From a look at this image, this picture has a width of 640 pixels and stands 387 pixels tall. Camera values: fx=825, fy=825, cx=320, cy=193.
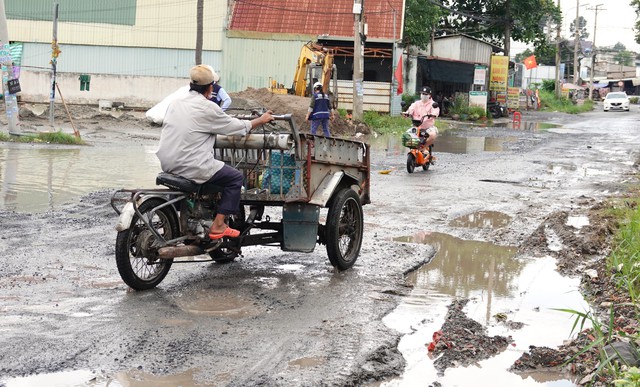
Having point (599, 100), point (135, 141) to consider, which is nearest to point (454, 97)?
point (135, 141)

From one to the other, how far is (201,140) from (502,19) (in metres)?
53.8

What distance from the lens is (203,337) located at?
573 cm

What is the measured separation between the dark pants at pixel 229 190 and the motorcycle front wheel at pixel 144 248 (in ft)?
1.41

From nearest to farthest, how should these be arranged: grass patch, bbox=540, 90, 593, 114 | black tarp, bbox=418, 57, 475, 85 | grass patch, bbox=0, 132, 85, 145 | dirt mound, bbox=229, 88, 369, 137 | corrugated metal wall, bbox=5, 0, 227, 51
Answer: grass patch, bbox=0, 132, 85, 145 < dirt mound, bbox=229, 88, 369, 137 < corrugated metal wall, bbox=5, 0, 227, 51 < black tarp, bbox=418, 57, 475, 85 < grass patch, bbox=540, 90, 593, 114

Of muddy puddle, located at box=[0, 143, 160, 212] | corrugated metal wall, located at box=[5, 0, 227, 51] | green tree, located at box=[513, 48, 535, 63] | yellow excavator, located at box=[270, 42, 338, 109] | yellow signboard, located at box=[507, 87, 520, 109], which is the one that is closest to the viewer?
muddy puddle, located at box=[0, 143, 160, 212]

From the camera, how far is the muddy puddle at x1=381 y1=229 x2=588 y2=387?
5387 mm

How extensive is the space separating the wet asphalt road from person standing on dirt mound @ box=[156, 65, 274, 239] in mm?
843

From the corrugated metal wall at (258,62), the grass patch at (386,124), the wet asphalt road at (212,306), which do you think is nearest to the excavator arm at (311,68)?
the grass patch at (386,124)

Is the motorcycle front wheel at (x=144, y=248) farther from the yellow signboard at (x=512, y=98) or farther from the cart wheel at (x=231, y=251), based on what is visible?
the yellow signboard at (x=512, y=98)

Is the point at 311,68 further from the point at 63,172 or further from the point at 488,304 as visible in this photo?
the point at 488,304

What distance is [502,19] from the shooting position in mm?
57719

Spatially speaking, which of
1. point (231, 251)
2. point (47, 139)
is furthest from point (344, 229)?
point (47, 139)

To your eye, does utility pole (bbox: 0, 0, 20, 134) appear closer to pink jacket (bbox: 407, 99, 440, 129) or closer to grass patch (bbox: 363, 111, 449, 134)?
pink jacket (bbox: 407, 99, 440, 129)

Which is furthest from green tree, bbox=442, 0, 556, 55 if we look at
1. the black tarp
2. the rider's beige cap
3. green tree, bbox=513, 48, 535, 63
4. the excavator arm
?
the rider's beige cap
